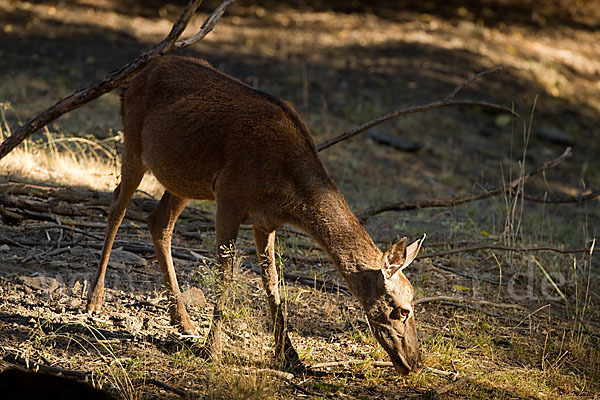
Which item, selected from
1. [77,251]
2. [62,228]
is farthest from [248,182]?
[62,228]

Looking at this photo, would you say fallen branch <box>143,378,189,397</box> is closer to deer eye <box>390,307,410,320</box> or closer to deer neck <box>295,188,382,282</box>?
deer neck <box>295,188,382,282</box>

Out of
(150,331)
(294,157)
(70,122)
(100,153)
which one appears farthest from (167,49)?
(70,122)

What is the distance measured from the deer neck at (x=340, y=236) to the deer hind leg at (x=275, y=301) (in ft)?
1.56

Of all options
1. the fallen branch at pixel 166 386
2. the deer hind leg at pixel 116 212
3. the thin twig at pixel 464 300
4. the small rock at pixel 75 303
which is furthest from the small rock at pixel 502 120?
the fallen branch at pixel 166 386

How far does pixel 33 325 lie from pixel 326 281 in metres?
2.49

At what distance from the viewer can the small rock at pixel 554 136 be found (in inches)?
529

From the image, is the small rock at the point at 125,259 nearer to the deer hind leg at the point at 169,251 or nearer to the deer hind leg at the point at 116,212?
the deer hind leg at the point at 116,212

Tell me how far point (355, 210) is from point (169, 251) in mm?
3663

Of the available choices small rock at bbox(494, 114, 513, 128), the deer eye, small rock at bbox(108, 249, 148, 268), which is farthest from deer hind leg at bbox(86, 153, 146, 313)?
small rock at bbox(494, 114, 513, 128)

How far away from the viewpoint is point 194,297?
547cm

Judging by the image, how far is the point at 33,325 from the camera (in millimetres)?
4789

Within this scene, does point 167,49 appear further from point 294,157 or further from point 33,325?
point 33,325

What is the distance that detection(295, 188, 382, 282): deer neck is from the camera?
4.44 meters

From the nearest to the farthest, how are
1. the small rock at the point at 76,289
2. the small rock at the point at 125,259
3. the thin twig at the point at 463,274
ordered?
the small rock at the point at 76,289, the small rock at the point at 125,259, the thin twig at the point at 463,274
